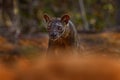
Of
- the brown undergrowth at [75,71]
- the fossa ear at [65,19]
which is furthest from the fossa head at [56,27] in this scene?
the brown undergrowth at [75,71]

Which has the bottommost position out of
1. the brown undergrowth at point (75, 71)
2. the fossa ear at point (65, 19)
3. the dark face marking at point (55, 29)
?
the brown undergrowth at point (75, 71)

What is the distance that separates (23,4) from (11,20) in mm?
2806

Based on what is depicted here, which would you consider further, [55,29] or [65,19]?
[65,19]

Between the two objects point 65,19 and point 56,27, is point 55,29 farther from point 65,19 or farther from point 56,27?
point 65,19

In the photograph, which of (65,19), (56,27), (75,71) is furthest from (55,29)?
(75,71)

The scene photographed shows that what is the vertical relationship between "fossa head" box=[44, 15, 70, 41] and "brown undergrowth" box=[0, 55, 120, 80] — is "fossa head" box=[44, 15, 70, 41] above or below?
above

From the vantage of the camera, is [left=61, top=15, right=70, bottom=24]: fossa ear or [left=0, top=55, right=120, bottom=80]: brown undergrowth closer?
[left=0, top=55, right=120, bottom=80]: brown undergrowth

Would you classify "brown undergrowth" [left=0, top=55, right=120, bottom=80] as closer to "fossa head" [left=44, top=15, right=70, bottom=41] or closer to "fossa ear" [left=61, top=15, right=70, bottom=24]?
"fossa head" [left=44, top=15, right=70, bottom=41]

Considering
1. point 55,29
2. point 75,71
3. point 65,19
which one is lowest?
point 75,71

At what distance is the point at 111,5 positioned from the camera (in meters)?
22.2

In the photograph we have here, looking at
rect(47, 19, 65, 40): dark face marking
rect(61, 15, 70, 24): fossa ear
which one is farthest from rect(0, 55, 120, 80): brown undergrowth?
rect(61, 15, 70, 24): fossa ear

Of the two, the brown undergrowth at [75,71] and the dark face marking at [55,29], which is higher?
the dark face marking at [55,29]

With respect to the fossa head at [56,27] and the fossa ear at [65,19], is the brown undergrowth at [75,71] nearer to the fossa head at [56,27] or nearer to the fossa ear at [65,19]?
the fossa head at [56,27]

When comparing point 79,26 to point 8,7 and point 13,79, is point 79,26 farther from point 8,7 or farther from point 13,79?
point 13,79
